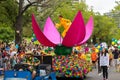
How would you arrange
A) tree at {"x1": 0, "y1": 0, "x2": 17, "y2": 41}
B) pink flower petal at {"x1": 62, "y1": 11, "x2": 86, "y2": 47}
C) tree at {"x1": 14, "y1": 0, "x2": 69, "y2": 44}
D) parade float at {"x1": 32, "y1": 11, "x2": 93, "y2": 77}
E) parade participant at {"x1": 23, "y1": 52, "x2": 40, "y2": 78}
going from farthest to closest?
tree at {"x1": 0, "y1": 0, "x2": 17, "y2": 41}, tree at {"x1": 14, "y1": 0, "x2": 69, "y2": 44}, parade float at {"x1": 32, "y1": 11, "x2": 93, "y2": 77}, pink flower petal at {"x1": 62, "y1": 11, "x2": 86, "y2": 47}, parade participant at {"x1": 23, "y1": 52, "x2": 40, "y2": 78}

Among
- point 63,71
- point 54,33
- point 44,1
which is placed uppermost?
point 44,1

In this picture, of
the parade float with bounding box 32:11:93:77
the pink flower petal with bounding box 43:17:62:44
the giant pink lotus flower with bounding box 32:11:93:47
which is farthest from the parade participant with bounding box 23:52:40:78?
the pink flower petal with bounding box 43:17:62:44

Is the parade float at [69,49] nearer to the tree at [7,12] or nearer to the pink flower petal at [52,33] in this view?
the pink flower petal at [52,33]

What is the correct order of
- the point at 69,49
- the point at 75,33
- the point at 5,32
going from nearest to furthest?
the point at 75,33 → the point at 69,49 → the point at 5,32

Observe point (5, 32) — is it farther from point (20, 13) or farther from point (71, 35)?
point (71, 35)

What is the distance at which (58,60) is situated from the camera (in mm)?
17250

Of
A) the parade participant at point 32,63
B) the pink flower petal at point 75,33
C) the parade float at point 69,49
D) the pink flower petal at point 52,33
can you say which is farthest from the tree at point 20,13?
the parade participant at point 32,63

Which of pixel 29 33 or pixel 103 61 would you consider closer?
pixel 103 61

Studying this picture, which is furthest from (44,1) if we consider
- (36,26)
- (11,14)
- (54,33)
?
(36,26)

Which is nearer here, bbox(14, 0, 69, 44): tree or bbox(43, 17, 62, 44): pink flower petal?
bbox(43, 17, 62, 44): pink flower petal

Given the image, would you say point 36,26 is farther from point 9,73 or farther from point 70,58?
point 9,73

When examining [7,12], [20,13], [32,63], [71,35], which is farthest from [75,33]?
[7,12]

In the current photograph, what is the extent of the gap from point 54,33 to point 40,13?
1787 centimetres

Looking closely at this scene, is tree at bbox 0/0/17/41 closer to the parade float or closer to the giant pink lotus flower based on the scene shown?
the giant pink lotus flower
